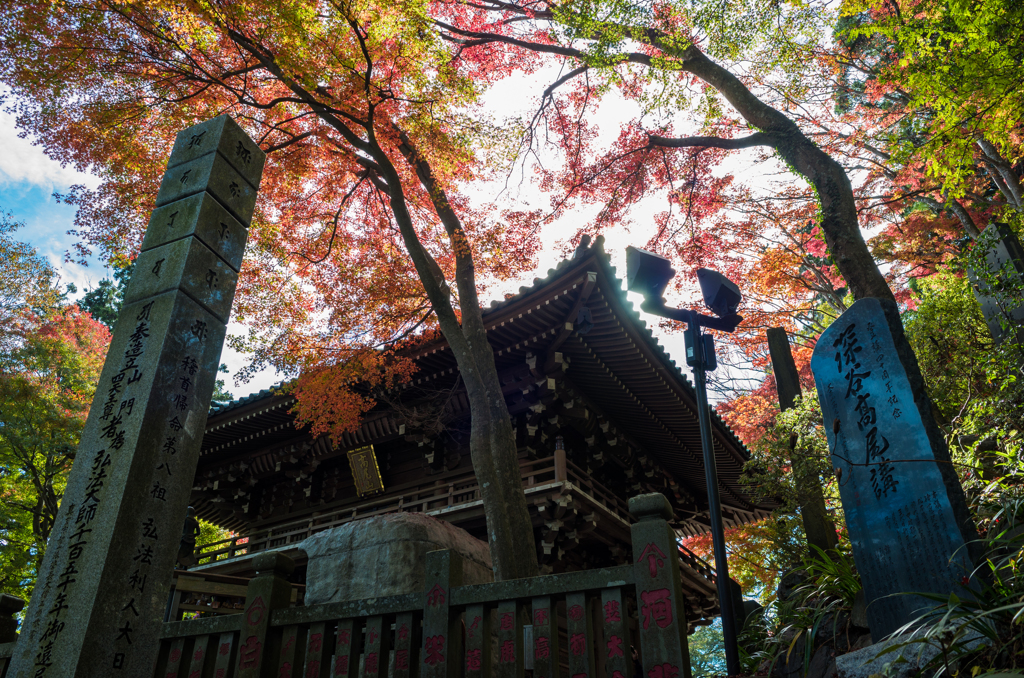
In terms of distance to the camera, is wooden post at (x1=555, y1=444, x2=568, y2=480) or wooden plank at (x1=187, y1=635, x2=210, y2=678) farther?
wooden post at (x1=555, y1=444, x2=568, y2=480)

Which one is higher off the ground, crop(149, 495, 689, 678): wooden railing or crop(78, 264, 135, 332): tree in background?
crop(78, 264, 135, 332): tree in background

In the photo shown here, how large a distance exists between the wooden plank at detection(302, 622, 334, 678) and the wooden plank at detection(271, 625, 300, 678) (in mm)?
75

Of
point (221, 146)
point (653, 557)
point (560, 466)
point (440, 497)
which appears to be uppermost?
point (221, 146)

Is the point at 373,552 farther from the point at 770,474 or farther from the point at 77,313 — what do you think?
the point at 77,313

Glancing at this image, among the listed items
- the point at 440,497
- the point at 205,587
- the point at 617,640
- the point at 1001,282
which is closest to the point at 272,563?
the point at 617,640

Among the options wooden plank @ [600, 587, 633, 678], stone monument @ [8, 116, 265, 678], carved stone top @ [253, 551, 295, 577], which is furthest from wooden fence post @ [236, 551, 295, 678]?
wooden plank @ [600, 587, 633, 678]

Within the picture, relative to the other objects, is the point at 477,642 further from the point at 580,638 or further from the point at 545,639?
the point at 580,638

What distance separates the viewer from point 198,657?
4426 mm

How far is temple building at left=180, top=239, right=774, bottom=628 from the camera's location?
9969mm

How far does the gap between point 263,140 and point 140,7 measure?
237cm

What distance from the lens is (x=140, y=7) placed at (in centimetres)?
863

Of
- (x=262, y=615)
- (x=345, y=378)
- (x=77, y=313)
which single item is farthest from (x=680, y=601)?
(x=77, y=313)

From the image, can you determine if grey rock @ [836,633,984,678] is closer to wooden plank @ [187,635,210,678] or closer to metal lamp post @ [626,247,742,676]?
metal lamp post @ [626,247,742,676]

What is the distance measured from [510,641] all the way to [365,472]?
9580 mm
